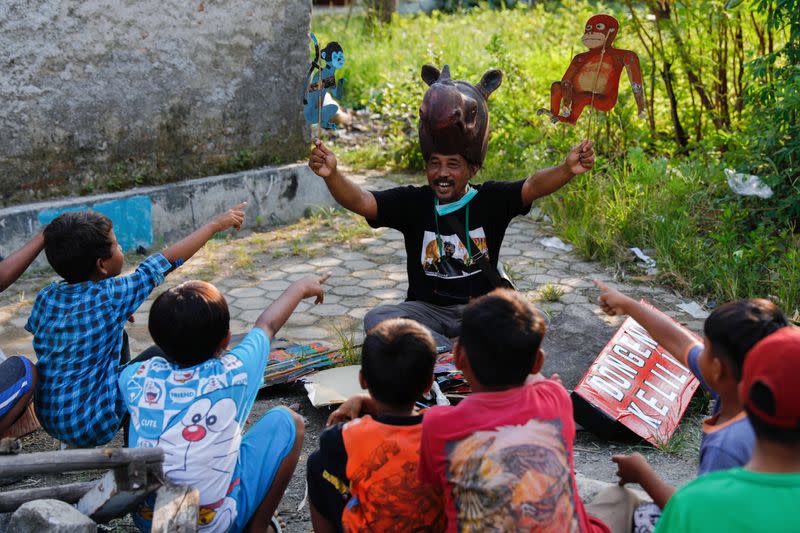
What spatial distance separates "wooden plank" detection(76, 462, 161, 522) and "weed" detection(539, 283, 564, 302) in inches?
122

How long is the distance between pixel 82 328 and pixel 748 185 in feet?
13.5

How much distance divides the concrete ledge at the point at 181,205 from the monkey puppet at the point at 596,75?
327 centimetres

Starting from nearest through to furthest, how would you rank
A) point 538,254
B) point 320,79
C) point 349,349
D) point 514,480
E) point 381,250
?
1. point 514,480
2. point 320,79
3. point 349,349
4. point 538,254
5. point 381,250

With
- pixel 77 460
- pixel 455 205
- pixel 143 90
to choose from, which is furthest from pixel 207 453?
pixel 143 90

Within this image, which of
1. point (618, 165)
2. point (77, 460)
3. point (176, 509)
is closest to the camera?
point (176, 509)

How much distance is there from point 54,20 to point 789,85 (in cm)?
445

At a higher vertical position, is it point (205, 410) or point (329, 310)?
point (205, 410)

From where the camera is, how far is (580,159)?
3.58 metres

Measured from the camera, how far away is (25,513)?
8.08ft

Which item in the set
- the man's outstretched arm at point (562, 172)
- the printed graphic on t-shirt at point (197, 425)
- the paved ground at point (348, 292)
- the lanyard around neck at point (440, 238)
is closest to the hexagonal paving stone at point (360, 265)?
the paved ground at point (348, 292)

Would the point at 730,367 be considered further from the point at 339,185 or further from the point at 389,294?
the point at 389,294

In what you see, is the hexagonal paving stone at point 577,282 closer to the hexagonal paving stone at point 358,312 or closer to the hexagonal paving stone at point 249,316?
the hexagonal paving stone at point 358,312

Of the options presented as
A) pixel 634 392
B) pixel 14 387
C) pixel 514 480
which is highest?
pixel 514 480

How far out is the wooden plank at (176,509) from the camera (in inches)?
94.0
